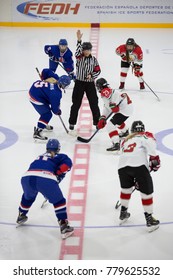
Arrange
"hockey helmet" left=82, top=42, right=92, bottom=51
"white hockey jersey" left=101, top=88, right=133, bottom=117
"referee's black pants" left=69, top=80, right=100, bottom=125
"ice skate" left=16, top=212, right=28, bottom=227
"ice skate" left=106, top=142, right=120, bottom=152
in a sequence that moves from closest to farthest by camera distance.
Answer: "ice skate" left=16, top=212, right=28, bottom=227, "white hockey jersey" left=101, top=88, right=133, bottom=117, "ice skate" left=106, top=142, right=120, bottom=152, "hockey helmet" left=82, top=42, right=92, bottom=51, "referee's black pants" left=69, top=80, right=100, bottom=125

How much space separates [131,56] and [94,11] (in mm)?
4153

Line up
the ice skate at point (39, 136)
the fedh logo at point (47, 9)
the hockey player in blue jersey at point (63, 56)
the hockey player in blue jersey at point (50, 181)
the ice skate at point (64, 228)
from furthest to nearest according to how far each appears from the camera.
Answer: the fedh logo at point (47, 9)
the hockey player in blue jersey at point (63, 56)
the ice skate at point (39, 136)
the ice skate at point (64, 228)
the hockey player in blue jersey at point (50, 181)

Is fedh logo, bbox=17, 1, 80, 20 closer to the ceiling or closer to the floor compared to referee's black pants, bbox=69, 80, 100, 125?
closer to the ceiling

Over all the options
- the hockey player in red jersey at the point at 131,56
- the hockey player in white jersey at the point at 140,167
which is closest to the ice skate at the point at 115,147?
the hockey player in white jersey at the point at 140,167

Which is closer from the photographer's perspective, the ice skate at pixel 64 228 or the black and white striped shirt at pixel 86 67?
the ice skate at pixel 64 228

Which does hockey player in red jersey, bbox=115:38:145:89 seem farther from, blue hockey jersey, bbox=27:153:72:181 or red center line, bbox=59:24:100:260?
blue hockey jersey, bbox=27:153:72:181

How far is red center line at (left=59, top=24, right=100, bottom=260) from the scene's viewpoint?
4.41m

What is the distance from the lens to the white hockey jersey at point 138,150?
4555 mm

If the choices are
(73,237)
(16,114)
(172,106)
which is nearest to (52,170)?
(73,237)

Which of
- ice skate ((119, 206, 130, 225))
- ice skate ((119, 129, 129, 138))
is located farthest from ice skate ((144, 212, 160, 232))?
ice skate ((119, 129, 129, 138))

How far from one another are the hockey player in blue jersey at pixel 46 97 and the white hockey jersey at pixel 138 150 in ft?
5.62

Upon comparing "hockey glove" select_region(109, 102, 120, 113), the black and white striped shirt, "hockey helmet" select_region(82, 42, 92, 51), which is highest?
"hockey helmet" select_region(82, 42, 92, 51)

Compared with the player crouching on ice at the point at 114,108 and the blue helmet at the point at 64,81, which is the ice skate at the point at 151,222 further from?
→ the blue helmet at the point at 64,81

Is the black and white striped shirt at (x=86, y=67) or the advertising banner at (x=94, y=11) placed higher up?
the advertising banner at (x=94, y=11)
